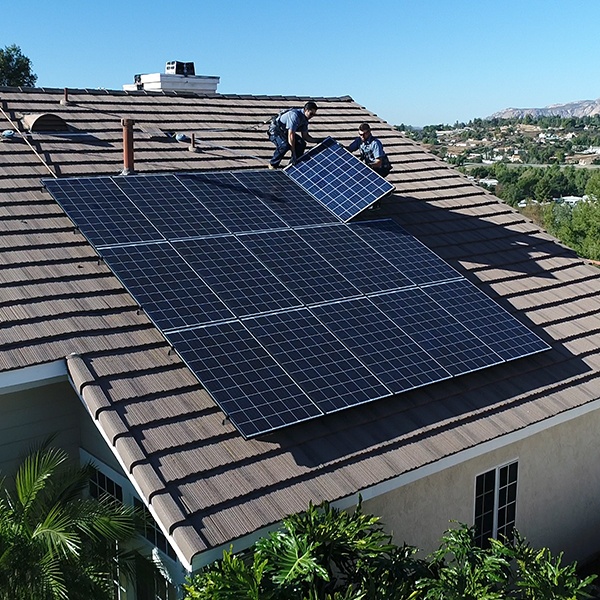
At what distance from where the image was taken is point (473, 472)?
925 centimetres

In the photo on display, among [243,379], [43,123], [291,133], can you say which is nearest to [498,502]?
[243,379]

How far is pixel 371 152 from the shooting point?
12.8 metres

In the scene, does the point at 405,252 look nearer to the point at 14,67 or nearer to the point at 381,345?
the point at 381,345

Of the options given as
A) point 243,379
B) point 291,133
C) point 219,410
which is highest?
point 291,133

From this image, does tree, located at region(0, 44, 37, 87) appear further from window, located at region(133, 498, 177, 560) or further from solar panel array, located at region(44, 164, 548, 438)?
window, located at region(133, 498, 177, 560)

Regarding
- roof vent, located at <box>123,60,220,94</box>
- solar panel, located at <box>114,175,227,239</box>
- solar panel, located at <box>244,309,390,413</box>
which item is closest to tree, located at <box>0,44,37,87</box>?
roof vent, located at <box>123,60,220,94</box>

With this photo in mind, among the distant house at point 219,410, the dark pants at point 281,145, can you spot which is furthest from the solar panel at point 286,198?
the distant house at point 219,410

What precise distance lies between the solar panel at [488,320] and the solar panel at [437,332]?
0.50 feet

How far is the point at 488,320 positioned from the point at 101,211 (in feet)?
17.4

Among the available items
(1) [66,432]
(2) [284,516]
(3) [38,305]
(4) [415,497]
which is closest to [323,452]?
(2) [284,516]

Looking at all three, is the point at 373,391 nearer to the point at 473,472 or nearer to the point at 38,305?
the point at 473,472

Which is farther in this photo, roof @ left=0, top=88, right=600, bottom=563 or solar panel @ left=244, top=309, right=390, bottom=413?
solar panel @ left=244, top=309, right=390, bottom=413

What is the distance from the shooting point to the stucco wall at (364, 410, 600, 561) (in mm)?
8625

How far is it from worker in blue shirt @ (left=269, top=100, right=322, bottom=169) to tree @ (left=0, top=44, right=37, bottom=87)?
31.9 metres
